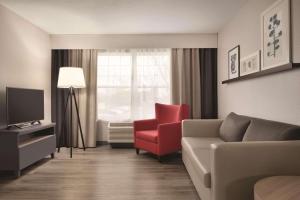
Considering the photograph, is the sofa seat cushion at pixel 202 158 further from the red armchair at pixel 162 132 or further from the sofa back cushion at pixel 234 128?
the red armchair at pixel 162 132

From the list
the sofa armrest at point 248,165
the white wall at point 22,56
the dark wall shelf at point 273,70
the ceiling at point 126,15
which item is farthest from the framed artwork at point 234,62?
the white wall at point 22,56

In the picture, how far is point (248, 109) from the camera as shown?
3.19 m

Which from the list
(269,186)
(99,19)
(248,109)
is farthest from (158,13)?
(269,186)

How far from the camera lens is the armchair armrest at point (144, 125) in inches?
167

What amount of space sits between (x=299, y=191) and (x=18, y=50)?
404 centimetres

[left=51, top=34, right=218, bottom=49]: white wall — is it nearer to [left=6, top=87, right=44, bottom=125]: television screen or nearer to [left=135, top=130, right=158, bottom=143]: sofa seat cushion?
[left=6, top=87, right=44, bottom=125]: television screen

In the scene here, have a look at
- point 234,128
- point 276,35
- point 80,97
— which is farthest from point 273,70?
point 80,97

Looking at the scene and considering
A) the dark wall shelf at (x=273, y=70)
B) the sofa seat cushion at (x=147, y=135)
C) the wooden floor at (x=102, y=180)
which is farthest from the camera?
the sofa seat cushion at (x=147, y=135)

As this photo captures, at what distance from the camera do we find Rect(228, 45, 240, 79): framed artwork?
355 cm

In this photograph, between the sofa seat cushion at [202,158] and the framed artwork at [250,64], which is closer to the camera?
the sofa seat cushion at [202,158]

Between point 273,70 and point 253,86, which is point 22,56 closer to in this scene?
point 253,86

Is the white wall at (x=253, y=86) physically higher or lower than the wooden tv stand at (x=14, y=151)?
higher

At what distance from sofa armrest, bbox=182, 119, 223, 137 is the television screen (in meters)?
2.37

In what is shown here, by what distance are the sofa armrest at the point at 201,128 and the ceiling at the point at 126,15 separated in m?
1.69
